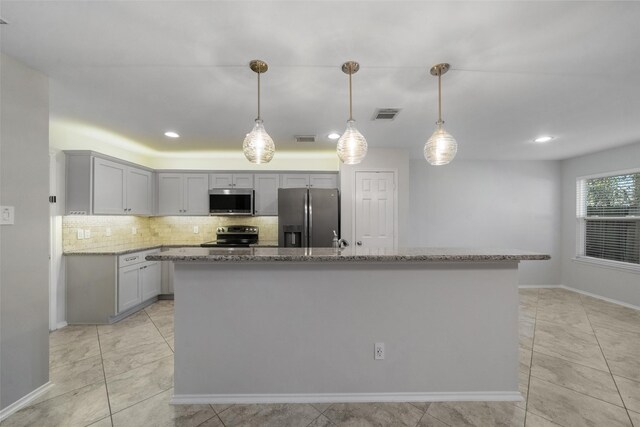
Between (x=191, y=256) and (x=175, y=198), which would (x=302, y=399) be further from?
(x=175, y=198)

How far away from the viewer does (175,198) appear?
447cm

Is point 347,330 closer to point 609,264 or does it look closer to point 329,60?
point 329,60

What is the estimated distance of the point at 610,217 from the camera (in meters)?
4.25

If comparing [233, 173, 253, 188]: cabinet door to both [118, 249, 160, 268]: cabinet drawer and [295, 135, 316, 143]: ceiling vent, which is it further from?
[118, 249, 160, 268]: cabinet drawer

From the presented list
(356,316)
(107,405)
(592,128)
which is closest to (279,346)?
(356,316)

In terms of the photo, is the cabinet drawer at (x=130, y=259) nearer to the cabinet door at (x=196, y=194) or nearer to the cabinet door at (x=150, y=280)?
the cabinet door at (x=150, y=280)

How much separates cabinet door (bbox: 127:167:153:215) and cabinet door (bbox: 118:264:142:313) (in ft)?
3.01

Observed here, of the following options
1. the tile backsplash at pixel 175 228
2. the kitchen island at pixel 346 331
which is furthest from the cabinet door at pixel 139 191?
the kitchen island at pixel 346 331

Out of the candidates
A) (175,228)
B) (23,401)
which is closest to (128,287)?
(175,228)

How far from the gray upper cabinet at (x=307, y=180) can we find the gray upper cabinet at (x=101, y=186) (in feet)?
7.36

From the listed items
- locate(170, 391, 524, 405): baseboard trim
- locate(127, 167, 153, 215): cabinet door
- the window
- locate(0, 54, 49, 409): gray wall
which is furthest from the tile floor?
locate(127, 167, 153, 215): cabinet door

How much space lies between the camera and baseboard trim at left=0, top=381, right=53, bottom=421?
175cm

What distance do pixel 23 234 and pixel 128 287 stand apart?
6.32ft

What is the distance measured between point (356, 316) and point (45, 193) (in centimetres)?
256
